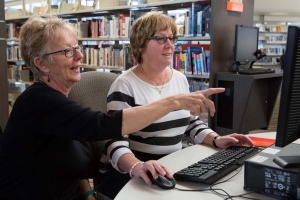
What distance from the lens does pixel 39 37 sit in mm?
1305

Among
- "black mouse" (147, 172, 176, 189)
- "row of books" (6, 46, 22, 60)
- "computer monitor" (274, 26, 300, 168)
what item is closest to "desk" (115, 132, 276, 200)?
"black mouse" (147, 172, 176, 189)

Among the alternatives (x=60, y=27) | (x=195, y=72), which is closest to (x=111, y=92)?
(x=60, y=27)

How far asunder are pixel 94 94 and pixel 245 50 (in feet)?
7.38

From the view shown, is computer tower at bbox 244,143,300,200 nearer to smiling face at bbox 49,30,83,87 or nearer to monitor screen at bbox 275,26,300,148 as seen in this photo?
monitor screen at bbox 275,26,300,148

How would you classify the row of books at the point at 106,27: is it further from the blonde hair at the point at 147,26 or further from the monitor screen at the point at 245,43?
the blonde hair at the point at 147,26

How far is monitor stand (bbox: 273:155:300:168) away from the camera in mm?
924

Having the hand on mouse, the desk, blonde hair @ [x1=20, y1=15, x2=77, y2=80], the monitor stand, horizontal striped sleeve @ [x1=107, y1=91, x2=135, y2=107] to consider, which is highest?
blonde hair @ [x1=20, y1=15, x2=77, y2=80]

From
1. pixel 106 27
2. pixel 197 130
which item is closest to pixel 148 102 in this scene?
pixel 197 130

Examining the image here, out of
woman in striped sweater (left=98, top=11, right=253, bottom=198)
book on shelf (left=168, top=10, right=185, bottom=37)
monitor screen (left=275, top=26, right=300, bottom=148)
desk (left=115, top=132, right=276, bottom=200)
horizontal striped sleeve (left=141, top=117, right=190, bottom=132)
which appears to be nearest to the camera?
monitor screen (left=275, top=26, right=300, bottom=148)

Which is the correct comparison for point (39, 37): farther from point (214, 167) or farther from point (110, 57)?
point (110, 57)

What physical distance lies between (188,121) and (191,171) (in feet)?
1.83

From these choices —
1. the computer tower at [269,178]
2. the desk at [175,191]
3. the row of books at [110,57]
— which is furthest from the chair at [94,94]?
the row of books at [110,57]

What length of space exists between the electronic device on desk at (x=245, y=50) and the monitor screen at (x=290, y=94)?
2.47m

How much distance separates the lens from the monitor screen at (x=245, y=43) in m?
3.37
